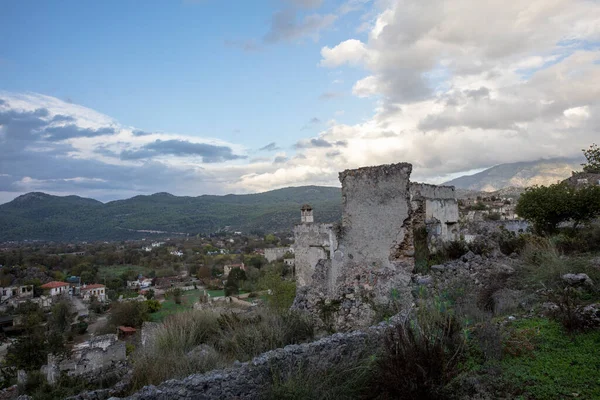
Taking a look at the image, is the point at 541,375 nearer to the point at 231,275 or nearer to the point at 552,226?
the point at 552,226

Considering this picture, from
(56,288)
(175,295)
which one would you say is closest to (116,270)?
(56,288)

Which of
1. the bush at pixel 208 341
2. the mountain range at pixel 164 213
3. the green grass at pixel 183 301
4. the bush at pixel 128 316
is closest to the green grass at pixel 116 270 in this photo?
the green grass at pixel 183 301

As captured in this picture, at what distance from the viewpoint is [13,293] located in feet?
140

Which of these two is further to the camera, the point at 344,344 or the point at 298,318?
the point at 298,318

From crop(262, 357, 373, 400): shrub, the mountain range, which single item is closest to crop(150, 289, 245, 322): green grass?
crop(262, 357, 373, 400): shrub

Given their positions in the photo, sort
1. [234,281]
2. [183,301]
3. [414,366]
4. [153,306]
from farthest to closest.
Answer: [234,281]
[183,301]
[153,306]
[414,366]

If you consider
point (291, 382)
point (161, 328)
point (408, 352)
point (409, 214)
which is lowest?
point (161, 328)

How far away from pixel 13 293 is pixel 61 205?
9533cm

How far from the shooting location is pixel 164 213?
13150 cm

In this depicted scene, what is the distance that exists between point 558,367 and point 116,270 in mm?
67063

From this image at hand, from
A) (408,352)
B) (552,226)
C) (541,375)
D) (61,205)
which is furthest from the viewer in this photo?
(61,205)

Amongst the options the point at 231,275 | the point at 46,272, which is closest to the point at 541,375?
the point at 231,275

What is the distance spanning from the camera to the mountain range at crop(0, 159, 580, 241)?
101000mm

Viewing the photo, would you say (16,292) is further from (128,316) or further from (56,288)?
(128,316)
